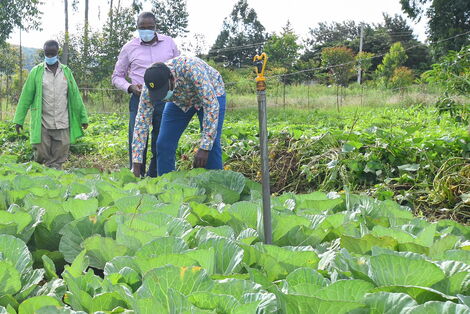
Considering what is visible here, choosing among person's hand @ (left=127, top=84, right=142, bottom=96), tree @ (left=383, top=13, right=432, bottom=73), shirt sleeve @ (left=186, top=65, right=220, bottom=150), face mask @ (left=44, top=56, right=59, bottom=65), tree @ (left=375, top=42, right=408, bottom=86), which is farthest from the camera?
tree @ (left=383, top=13, right=432, bottom=73)

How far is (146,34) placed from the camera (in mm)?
5102

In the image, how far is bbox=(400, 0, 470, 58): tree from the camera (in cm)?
2109

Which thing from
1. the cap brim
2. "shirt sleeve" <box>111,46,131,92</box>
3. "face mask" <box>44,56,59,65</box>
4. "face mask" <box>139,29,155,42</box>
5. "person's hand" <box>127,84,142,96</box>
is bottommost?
the cap brim

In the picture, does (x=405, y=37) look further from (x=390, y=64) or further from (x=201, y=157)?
(x=201, y=157)

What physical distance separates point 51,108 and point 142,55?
5.87 feet

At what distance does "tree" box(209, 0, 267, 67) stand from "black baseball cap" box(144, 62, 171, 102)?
128 ft

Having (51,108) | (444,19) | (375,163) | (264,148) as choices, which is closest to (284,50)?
(444,19)

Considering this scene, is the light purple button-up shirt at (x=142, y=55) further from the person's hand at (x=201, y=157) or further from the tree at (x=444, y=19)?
the tree at (x=444, y=19)

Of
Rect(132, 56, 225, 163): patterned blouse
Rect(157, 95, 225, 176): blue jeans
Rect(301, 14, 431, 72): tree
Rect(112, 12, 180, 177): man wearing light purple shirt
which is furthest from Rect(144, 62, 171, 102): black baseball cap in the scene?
Rect(301, 14, 431, 72): tree

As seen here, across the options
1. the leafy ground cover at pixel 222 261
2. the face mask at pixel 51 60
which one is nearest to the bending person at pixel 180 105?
the leafy ground cover at pixel 222 261

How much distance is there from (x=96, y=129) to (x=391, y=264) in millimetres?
10015

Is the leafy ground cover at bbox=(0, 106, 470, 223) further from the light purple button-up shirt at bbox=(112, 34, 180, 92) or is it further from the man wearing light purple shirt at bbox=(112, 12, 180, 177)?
the light purple button-up shirt at bbox=(112, 34, 180, 92)

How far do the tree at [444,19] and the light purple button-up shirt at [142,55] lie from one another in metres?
18.0

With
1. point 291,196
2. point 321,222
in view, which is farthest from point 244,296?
point 291,196
